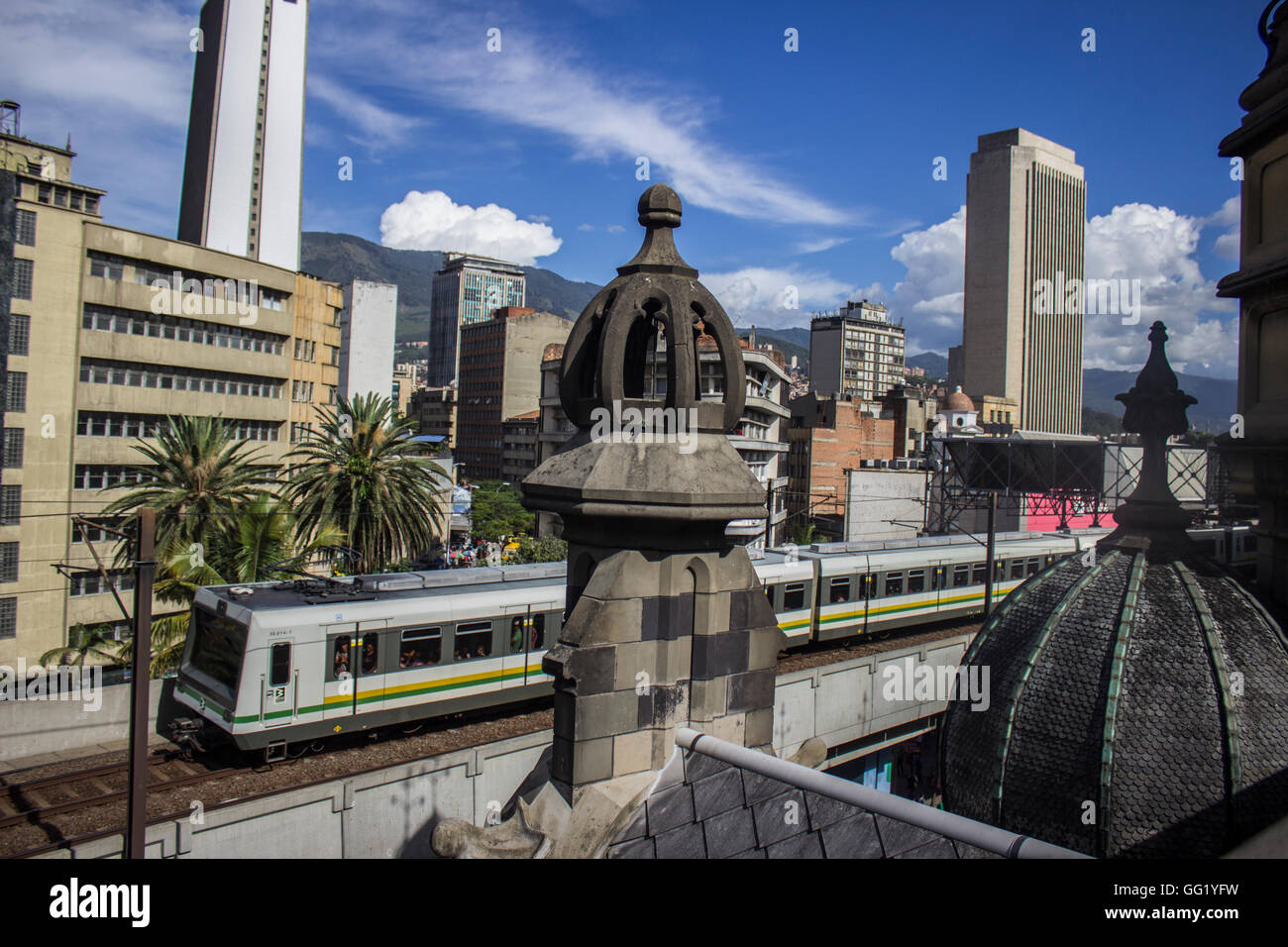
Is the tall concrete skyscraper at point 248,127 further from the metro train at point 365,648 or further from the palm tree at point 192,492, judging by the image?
the metro train at point 365,648

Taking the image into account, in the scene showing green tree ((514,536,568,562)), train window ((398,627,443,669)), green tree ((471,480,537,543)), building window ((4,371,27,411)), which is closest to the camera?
train window ((398,627,443,669))

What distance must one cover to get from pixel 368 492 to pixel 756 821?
25.0 metres

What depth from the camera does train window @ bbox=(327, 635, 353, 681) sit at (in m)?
Answer: 17.8

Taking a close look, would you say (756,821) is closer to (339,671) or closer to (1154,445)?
(1154,445)

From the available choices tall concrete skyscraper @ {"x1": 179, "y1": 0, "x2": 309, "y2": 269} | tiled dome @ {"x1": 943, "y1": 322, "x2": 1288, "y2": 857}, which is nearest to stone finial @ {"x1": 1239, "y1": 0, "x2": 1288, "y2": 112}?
tiled dome @ {"x1": 943, "y1": 322, "x2": 1288, "y2": 857}

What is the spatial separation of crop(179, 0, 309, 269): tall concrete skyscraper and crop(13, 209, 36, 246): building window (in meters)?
62.3

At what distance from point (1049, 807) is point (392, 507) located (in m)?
22.2

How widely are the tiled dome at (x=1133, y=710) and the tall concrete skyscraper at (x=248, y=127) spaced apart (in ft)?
310

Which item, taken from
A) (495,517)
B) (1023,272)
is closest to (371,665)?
(495,517)

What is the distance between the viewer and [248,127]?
93375mm

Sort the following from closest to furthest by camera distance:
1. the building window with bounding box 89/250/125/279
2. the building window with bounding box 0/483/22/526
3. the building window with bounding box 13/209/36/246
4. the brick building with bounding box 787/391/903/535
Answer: the building window with bounding box 0/483/22/526
the building window with bounding box 13/209/36/246
the building window with bounding box 89/250/125/279
the brick building with bounding box 787/391/903/535

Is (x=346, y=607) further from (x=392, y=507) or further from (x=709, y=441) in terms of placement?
(x=709, y=441)

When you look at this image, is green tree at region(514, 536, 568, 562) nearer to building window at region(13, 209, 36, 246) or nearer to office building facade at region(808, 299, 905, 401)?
building window at region(13, 209, 36, 246)

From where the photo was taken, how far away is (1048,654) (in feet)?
34.2
